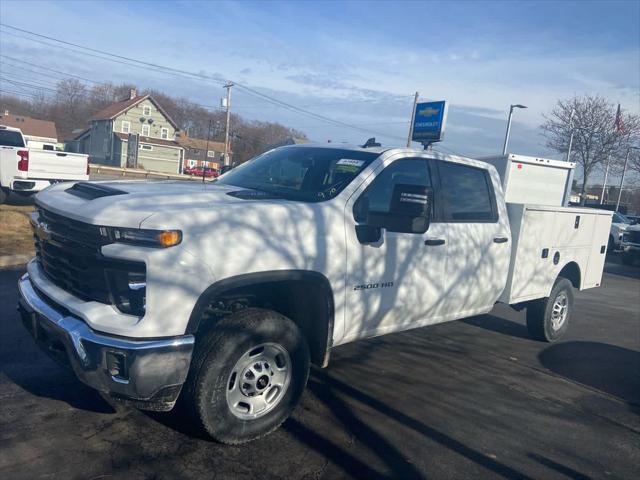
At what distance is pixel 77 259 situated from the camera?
326cm

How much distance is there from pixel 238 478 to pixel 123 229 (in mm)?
1590

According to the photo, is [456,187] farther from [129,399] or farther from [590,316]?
[590,316]

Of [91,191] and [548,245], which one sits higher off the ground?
[91,191]

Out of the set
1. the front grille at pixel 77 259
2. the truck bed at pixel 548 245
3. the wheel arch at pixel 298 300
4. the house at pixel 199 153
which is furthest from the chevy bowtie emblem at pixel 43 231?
the house at pixel 199 153

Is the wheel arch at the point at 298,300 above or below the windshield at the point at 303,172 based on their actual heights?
below

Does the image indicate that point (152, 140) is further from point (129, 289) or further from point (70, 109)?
point (129, 289)

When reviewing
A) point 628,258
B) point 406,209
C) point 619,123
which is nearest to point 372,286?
point 406,209

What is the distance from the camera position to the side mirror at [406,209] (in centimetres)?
374

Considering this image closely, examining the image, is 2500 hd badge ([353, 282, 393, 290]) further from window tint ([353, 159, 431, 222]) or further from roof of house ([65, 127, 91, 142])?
roof of house ([65, 127, 91, 142])

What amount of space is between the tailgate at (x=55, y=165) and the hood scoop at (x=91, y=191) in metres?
10.0

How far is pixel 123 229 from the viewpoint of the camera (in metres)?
3.03

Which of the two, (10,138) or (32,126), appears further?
(32,126)

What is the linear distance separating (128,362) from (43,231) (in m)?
1.32

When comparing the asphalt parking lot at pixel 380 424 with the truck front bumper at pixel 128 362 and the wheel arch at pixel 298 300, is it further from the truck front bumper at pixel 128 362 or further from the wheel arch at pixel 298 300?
the wheel arch at pixel 298 300
